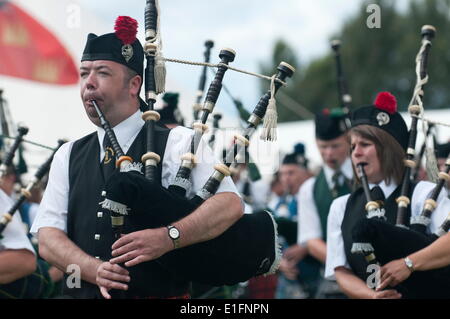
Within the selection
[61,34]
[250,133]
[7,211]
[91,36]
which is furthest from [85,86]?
[61,34]

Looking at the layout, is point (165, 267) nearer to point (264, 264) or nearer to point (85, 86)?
point (264, 264)

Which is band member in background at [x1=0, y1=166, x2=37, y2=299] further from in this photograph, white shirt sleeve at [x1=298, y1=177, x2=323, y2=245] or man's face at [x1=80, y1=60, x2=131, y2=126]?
white shirt sleeve at [x1=298, y1=177, x2=323, y2=245]

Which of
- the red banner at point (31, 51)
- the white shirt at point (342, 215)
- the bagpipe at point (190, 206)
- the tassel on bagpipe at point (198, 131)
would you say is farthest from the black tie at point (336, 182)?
the red banner at point (31, 51)

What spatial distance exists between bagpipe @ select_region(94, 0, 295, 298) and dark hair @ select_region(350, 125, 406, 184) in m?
1.01

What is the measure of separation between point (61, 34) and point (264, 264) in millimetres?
7953

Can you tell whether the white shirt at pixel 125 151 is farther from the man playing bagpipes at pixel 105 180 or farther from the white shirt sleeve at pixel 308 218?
the white shirt sleeve at pixel 308 218

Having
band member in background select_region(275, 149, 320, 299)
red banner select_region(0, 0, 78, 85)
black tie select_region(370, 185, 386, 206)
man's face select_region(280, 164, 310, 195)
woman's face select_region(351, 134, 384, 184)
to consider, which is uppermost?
red banner select_region(0, 0, 78, 85)

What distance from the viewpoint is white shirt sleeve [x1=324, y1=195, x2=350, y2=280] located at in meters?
4.11

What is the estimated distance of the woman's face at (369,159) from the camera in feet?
13.3

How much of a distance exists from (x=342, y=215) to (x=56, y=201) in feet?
5.03

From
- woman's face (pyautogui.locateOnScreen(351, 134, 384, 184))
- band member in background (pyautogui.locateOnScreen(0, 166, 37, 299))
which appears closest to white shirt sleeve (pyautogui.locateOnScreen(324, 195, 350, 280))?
woman's face (pyautogui.locateOnScreen(351, 134, 384, 184))

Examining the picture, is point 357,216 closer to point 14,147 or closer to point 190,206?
point 190,206

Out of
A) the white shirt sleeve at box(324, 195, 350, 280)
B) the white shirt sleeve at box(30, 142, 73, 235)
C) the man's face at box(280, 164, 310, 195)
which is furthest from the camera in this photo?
the man's face at box(280, 164, 310, 195)

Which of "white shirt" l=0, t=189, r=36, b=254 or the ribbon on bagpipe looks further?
"white shirt" l=0, t=189, r=36, b=254
